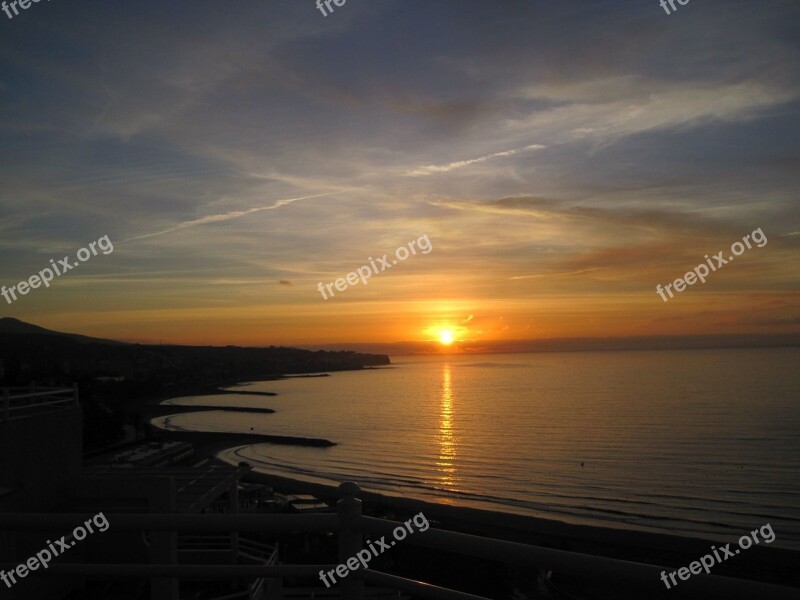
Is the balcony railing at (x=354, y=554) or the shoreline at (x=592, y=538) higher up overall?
the balcony railing at (x=354, y=554)

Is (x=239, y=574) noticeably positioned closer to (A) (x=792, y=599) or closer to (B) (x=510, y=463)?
(A) (x=792, y=599)

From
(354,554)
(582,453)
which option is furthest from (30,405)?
(582,453)

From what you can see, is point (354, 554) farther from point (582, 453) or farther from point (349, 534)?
point (582, 453)

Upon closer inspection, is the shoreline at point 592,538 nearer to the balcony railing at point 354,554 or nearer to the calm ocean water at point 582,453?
the calm ocean water at point 582,453

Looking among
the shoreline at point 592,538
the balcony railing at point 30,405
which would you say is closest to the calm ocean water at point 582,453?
the shoreline at point 592,538

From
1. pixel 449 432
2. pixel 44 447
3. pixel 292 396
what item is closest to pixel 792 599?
pixel 44 447

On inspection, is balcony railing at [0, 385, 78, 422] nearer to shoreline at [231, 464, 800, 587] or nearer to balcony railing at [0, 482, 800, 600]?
balcony railing at [0, 482, 800, 600]
